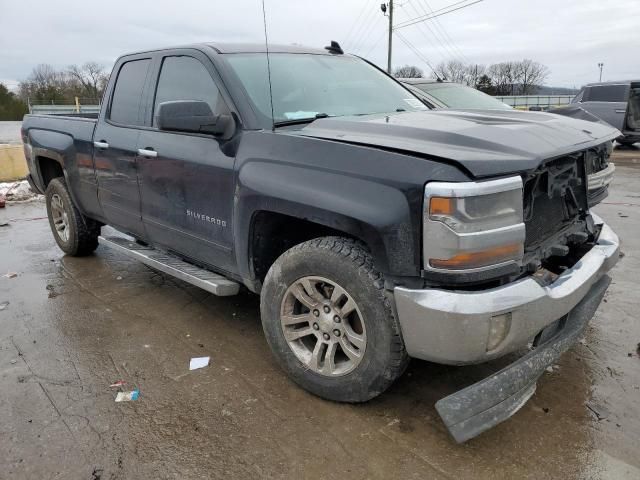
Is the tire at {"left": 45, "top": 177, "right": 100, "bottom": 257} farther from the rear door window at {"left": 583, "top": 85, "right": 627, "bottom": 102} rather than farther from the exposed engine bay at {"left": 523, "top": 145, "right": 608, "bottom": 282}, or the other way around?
the rear door window at {"left": 583, "top": 85, "right": 627, "bottom": 102}

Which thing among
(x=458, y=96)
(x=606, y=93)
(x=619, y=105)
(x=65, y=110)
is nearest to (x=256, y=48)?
(x=458, y=96)

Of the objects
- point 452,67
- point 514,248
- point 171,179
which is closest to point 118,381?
point 171,179

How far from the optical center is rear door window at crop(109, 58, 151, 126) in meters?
4.07

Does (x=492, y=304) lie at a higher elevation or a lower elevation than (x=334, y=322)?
higher

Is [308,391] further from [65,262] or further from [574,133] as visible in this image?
[65,262]

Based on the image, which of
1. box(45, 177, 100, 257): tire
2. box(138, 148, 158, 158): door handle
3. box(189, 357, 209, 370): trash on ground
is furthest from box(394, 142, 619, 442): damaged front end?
box(45, 177, 100, 257): tire

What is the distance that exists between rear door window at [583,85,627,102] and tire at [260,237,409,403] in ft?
45.4

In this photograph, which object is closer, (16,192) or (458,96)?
(458,96)

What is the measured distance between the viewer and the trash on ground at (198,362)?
3264 millimetres

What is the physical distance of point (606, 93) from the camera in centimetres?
1390

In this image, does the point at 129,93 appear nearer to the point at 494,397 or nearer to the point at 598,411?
the point at 494,397

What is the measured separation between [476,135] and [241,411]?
1840 mm

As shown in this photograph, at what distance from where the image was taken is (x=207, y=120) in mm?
3006

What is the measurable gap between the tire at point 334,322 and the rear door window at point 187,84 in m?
1.16
